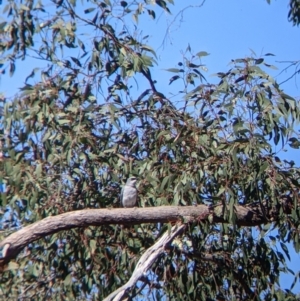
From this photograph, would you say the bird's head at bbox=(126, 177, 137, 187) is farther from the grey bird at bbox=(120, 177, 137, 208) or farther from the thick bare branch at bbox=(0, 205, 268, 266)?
the thick bare branch at bbox=(0, 205, 268, 266)

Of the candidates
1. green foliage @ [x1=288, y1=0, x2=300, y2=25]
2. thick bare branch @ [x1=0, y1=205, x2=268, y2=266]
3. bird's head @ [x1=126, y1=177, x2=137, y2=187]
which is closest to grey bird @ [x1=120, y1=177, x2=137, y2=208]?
bird's head @ [x1=126, y1=177, x2=137, y2=187]

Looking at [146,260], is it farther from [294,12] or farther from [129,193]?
[294,12]

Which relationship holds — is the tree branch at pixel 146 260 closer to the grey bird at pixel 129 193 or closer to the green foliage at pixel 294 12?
the grey bird at pixel 129 193

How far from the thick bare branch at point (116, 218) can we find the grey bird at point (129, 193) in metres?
0.45

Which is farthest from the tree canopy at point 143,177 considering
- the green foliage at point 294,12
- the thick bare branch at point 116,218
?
the green foliage at point 294,12

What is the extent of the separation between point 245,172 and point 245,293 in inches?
42.1

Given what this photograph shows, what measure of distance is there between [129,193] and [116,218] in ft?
2.12

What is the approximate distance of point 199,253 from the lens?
620cm

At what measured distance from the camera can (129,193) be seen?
6090mm

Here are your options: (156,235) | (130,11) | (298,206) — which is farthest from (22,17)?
(298,206)

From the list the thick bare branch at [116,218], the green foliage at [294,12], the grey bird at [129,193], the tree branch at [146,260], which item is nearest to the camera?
the thick bare branch at [116,218]

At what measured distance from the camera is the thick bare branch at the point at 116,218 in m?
4.97

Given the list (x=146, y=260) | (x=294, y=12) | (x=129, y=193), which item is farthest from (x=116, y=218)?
(x=294, y=12)

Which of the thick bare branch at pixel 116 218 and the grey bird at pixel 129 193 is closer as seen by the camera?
the thick bare branch at pixel 116 218
